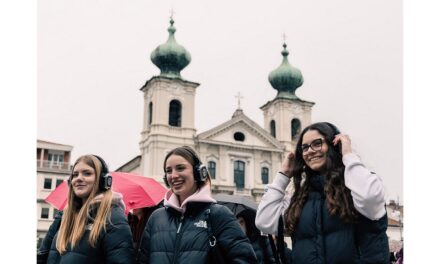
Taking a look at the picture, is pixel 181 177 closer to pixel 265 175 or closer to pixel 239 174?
pixel 239 174

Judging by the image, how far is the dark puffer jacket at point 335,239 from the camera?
2.38 meters

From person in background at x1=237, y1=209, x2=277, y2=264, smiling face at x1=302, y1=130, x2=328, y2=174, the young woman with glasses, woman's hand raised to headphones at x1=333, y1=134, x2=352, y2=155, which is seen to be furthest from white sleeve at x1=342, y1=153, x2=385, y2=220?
person in background at x1=237, y1=209, x2=277, y2=264

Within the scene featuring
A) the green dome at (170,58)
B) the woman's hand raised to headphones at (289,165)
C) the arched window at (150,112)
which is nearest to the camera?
the woman's hand raised to headphones at (289,165)

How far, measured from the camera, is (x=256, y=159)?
120 feet

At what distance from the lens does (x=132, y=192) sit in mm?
5336

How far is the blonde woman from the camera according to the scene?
2969 mm

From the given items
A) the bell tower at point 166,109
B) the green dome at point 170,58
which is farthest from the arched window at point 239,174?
the green dome at point 170,58

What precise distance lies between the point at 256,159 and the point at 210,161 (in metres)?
3.40

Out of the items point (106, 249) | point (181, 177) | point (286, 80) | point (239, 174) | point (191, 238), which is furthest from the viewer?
point (286, 80)

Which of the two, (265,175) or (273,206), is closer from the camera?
(273,206)

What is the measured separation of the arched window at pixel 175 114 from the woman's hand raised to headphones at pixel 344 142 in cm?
3220

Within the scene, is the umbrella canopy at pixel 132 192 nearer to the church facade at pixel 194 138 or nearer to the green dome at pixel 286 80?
the church facade at pixel 194 138

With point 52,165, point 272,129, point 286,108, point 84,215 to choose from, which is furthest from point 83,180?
point 272,129

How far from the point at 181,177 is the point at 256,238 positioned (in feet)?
6.30
